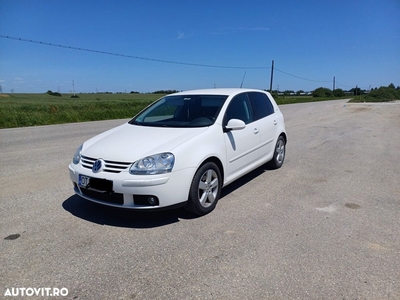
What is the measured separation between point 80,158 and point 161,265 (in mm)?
1810

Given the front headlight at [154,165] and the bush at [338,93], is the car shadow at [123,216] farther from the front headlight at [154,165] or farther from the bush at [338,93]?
the bush at [338,93]

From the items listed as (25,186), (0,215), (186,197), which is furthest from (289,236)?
(25,186)

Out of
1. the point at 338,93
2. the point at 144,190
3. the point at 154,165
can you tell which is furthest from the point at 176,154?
the point at 338,93

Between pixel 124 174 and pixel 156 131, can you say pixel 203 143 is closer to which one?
pixel 156 131

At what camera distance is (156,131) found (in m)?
4.13

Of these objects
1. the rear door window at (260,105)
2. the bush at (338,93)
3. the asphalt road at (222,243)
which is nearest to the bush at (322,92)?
the bush at (338,93)

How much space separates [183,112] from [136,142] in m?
1.23

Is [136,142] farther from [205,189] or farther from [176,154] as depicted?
[205,189]

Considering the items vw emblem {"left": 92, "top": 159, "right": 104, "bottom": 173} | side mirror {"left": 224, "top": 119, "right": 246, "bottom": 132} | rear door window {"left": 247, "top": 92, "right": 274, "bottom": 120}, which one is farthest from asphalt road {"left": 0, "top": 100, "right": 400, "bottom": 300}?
rear door window {"left": 247, "top": 92, "right": 274, "bottom": 120}

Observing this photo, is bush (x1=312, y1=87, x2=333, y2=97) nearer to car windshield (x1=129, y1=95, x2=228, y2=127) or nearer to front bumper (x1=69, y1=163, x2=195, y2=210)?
car windshield (x1=129, y1=95, x2=228, y2=127)

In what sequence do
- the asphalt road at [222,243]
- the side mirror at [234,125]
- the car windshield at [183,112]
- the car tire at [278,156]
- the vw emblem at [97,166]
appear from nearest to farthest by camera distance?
the asphalt road at [222,243] → the vw emblem at [97,166] → the side mirror at [234,125] → the car windshield at [183,112] → the car tire at [278,156]

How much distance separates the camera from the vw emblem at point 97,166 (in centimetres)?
343

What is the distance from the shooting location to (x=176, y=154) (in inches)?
135

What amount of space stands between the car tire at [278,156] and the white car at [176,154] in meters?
0.73
